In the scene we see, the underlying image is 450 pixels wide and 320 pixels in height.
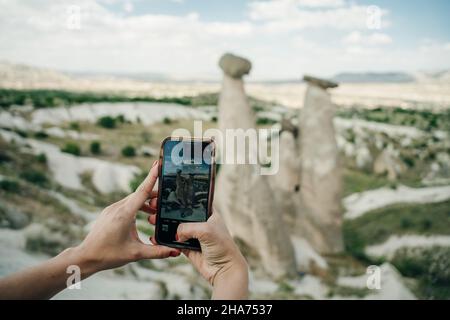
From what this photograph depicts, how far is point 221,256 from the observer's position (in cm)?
107

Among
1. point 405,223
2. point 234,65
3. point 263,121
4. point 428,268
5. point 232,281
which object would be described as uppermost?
point 234,65

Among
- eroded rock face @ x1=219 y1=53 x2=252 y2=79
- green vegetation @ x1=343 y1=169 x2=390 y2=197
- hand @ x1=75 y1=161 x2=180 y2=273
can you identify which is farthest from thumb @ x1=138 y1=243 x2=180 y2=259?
green vegetation @ x1=343 y1=169 x2=390 y2=197

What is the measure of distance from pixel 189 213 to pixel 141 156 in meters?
13.6

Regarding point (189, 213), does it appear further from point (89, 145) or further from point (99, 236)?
point (89, 145)

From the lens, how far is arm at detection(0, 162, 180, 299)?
38.3 inches

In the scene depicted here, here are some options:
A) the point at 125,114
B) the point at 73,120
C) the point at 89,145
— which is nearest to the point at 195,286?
the point at 89,145

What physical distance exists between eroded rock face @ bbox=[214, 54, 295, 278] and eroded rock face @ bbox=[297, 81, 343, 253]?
1.08 meters

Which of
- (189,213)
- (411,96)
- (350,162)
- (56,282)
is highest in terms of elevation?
(411,96)

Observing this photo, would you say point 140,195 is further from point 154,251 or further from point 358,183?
point 358,183

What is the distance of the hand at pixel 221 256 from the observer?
3.38 ft

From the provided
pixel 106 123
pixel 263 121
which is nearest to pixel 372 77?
pixel 263 121

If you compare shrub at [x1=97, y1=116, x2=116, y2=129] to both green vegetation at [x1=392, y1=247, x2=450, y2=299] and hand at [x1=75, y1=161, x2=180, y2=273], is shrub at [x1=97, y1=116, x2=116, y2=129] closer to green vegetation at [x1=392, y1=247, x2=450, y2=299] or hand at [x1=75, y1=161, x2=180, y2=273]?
green vegetation at [x1=392, y1=247, x2=450, y2=299]

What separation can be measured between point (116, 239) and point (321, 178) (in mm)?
5320

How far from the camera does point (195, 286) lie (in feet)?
12.1
